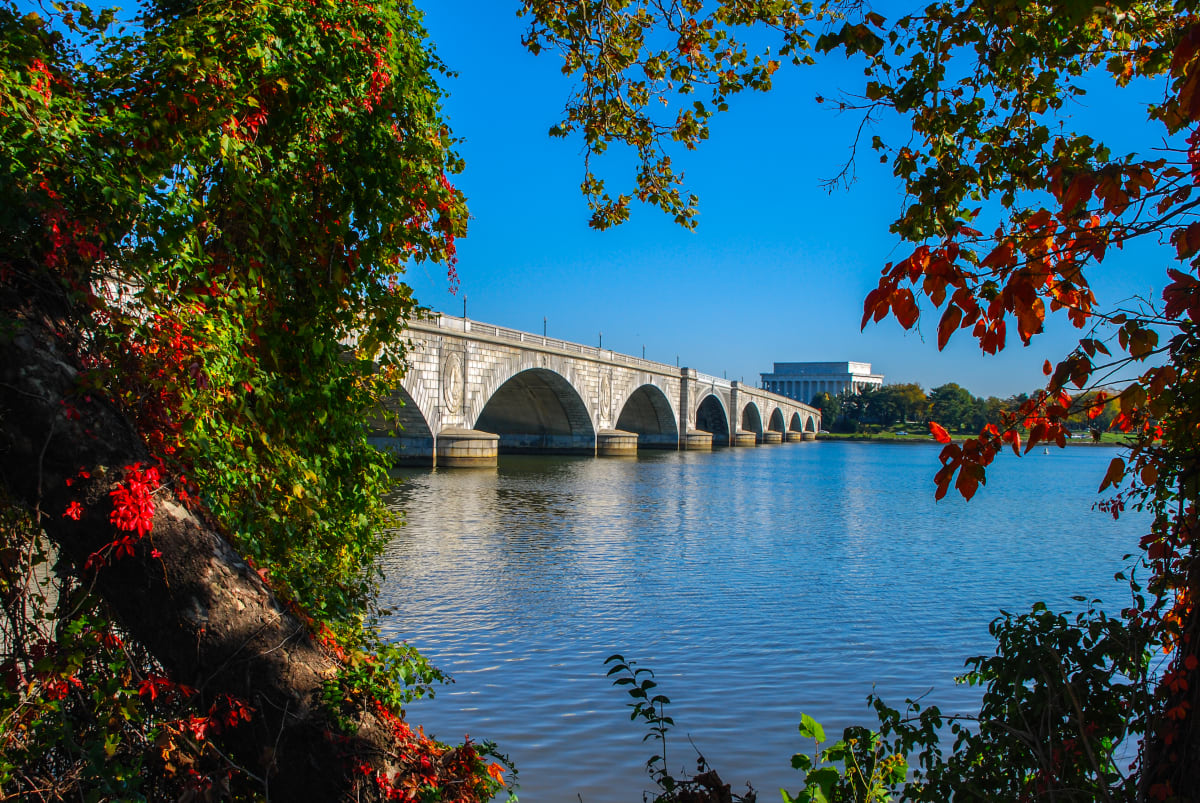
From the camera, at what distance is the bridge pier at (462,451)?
2961 centimetres

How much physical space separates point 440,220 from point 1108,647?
351 centimetres

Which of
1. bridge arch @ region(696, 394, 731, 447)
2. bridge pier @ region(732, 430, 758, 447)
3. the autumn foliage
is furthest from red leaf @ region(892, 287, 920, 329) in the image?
bridge pier @ region(732, 430, 758, 447)

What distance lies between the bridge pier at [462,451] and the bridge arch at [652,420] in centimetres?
2395

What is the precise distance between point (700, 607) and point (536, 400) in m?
33.3

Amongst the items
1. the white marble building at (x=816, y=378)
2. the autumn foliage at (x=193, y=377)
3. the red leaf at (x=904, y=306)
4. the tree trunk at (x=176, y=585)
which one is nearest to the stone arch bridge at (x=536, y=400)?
the autumn foliage at (x=193, y=377)

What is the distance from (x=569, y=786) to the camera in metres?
4.75

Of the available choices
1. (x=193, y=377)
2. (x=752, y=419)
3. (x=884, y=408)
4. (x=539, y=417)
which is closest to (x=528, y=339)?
(x=539, y=417)

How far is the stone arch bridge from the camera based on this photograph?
2923 centimetres

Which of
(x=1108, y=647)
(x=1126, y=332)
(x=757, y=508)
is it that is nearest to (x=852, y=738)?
(x=1108, y=647)

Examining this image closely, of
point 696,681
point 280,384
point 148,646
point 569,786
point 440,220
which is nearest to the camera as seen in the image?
point 148,646

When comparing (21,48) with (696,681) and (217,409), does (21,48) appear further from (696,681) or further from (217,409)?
(696,681)

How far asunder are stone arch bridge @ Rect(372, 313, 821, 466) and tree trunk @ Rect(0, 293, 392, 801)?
76.0 inches

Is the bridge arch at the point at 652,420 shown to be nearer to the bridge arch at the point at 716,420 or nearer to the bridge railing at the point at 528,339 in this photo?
the bridge railing at the point at 528,339

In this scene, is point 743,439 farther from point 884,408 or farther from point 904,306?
point 904,306
